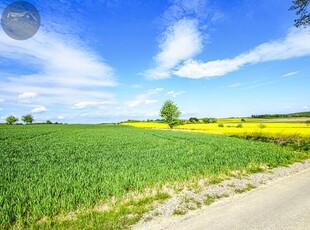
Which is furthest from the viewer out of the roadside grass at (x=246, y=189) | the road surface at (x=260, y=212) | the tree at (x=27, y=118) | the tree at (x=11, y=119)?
the tree at (x=27, y=118)

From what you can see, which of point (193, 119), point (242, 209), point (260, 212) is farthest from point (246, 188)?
point (193, 119)

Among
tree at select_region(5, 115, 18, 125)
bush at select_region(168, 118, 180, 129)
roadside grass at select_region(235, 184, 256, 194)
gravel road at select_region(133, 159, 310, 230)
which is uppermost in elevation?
tree at select_region(5, 115, 18, 125)

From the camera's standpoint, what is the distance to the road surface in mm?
5355

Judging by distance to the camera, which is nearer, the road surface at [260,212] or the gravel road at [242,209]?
the road surface at [260,212]

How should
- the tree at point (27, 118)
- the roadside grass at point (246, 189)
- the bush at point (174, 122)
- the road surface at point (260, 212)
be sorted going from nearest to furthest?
the road surface at point (260, 212)
the roadside grass at point (246, 189)
the bush at point (174, 122)
the tree at point (27, 118)

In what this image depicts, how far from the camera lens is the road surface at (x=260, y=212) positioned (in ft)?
17.6

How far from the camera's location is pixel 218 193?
8094 millimetres

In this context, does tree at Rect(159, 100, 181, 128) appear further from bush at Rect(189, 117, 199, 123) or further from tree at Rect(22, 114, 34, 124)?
tree at Rect(22, 114, 34, 124)

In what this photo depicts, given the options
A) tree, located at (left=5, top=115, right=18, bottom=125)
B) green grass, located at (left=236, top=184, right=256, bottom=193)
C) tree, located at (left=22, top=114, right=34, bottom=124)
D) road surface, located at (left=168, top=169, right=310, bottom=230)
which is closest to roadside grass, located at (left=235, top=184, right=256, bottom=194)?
green grass, located at (left=236, top=184, right=256, bottom=193)

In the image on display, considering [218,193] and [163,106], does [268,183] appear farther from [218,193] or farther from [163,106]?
[163,106]

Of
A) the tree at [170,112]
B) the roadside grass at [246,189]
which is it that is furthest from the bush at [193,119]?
the roadside grass at [246,189]

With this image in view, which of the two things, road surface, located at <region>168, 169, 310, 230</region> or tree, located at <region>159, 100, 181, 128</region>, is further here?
tree, located at <region>159, 100, 181, 128</region>

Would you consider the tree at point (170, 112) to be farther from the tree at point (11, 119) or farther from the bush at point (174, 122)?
the tree at point (11, 119)

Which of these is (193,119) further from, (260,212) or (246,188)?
(260,212)
